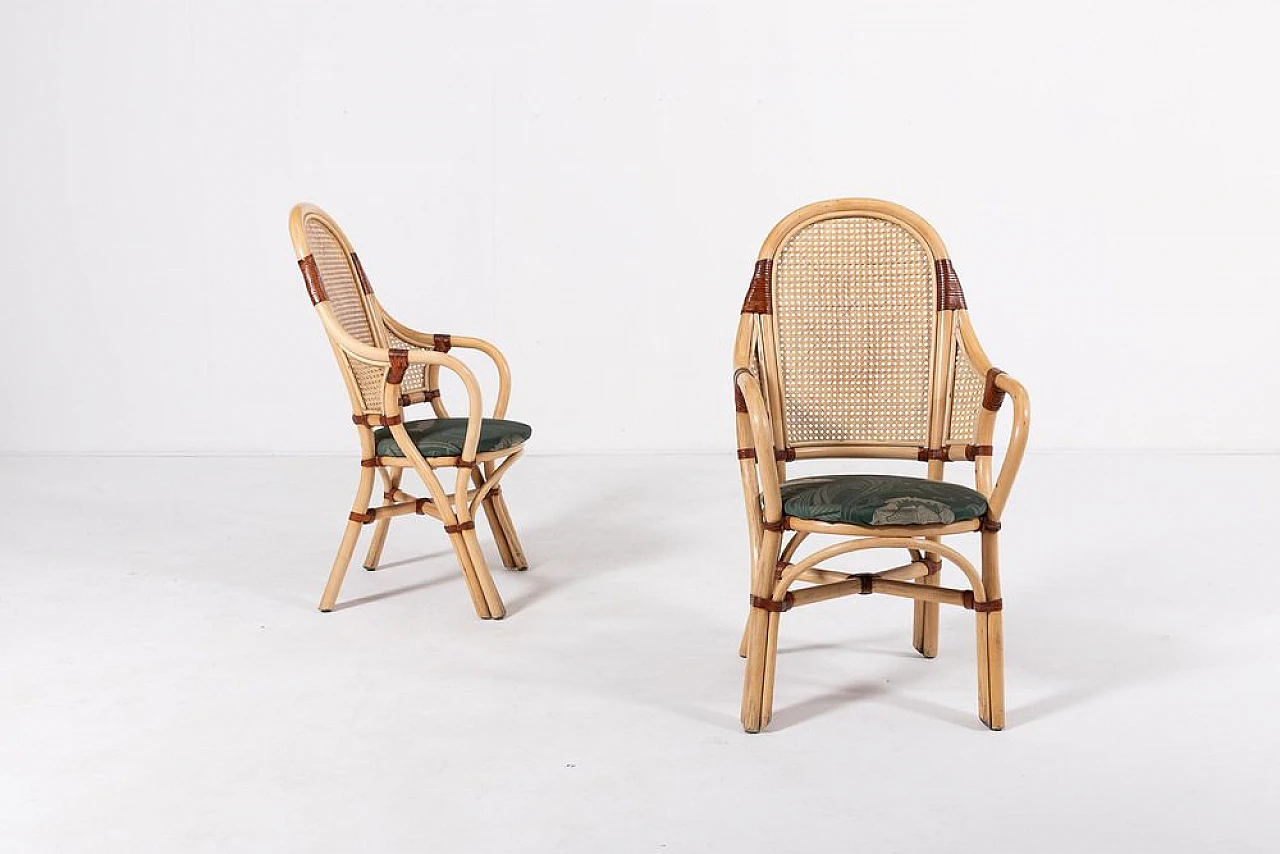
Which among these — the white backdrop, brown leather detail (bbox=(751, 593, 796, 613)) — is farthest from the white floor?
the white backdrop

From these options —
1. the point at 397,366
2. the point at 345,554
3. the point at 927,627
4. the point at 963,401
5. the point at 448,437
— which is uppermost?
the point at 397,366

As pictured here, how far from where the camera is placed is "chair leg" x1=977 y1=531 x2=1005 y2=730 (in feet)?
8.35

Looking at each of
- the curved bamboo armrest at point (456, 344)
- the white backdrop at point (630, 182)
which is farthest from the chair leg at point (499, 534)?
the white backdrop at point (630, 182)

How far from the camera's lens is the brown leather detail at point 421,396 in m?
3.61

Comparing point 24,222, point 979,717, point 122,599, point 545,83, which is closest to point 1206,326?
point 545,83

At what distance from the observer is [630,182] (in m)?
5.46

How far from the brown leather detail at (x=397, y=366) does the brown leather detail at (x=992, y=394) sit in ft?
4.52

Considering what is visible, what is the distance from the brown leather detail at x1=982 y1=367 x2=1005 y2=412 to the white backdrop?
9.21 feet

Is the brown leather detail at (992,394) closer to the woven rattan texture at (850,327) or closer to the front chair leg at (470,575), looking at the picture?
the woven rattan texture at (850,327)

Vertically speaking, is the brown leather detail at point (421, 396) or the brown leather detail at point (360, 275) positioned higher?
the brown leather detail at point (360, 275)

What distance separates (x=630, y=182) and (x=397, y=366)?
98.1 inches

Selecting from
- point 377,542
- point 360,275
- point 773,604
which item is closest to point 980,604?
point 773,604

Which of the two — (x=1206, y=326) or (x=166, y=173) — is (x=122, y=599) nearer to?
(x=166, y=173)

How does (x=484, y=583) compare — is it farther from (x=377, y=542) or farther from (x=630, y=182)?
(x=630, y=182)
